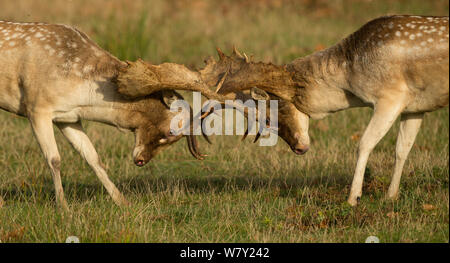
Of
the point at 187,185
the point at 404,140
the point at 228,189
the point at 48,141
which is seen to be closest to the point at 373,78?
the point at 404,140

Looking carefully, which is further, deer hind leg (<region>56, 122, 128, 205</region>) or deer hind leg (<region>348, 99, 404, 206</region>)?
deer hind leg (<region>56, 122, 128, 205</region>)

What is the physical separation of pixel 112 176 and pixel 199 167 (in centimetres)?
128

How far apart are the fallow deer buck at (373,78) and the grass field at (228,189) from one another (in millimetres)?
587

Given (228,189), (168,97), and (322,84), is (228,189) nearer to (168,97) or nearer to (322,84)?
(168,97)

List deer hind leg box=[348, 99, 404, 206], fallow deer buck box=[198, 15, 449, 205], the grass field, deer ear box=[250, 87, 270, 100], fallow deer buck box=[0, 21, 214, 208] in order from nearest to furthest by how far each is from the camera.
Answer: the grass field → fallow deer buck box=[198, 15, 449, 205] → deer hind leg box=[348, 99, 404, 206] → fallow deer buck box=[0, 21, 214, 208] → deer ear box=[250, 87, 270, 100]

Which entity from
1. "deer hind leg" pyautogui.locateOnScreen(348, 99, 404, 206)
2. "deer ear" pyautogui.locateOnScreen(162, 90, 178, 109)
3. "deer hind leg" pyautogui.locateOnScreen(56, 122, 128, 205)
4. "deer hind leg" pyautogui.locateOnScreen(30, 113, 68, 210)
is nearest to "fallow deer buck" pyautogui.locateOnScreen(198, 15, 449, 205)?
"deer hind leg" pyautogui.locateOnScreen(348, 99, 404, 206)

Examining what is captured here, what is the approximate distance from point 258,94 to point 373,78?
1.29 meters

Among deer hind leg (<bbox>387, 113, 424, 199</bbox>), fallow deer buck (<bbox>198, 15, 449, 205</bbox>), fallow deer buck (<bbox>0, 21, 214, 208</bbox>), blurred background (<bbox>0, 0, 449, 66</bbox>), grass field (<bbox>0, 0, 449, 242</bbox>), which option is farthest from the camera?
blurred background (<bbox>0, 0, 449, 66</bbox>)

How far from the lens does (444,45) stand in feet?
23.7

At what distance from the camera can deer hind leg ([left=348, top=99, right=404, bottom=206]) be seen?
7422 millimetres

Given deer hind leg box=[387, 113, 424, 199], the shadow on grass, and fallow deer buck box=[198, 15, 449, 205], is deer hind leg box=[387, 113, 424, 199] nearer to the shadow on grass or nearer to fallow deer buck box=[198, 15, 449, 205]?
fallow deer buck box=[198, 15, 449, 205]

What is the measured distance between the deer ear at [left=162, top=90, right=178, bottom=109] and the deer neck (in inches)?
56.4

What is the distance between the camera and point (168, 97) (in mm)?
7785

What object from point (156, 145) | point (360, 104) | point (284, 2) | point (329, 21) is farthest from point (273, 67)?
point (284, 2)
